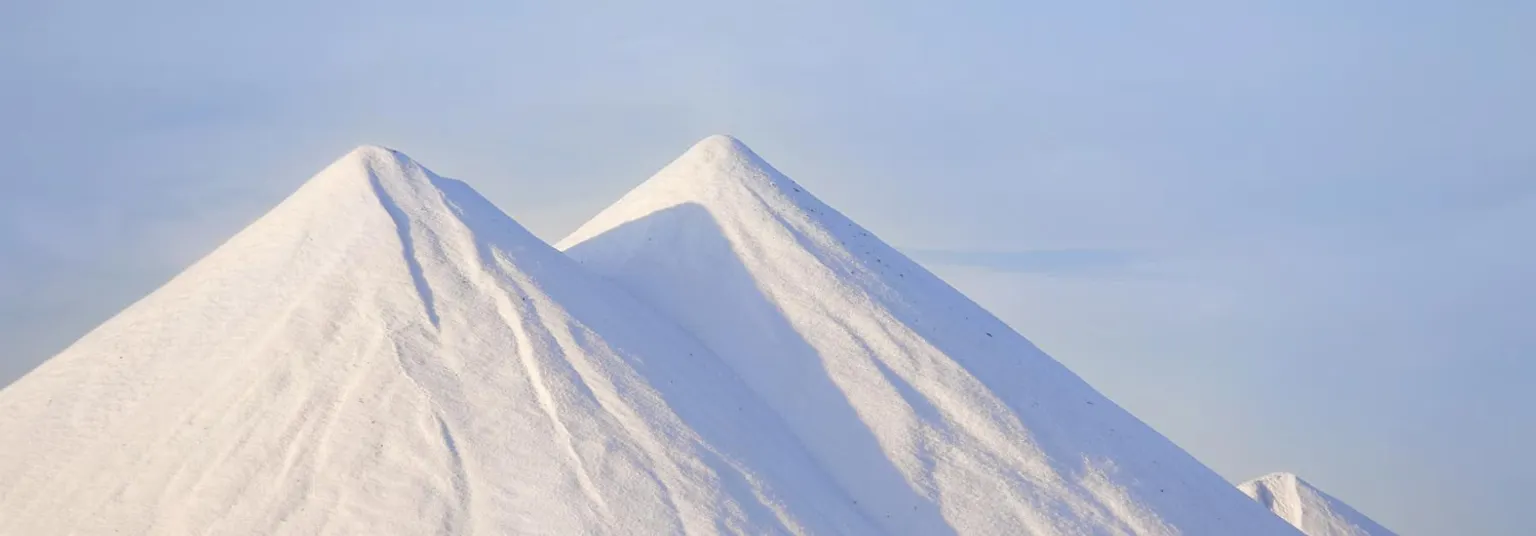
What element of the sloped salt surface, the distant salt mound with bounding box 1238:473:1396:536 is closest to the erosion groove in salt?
the sloped salt surface

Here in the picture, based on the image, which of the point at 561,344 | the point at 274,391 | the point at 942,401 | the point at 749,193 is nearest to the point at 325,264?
the point at 274,391

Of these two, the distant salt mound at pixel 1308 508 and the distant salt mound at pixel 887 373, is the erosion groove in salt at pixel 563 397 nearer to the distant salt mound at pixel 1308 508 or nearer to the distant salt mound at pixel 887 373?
the distant salt mound at pixel 887 373

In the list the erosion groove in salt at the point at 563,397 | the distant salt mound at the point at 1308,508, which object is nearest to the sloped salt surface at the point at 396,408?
the erosion groove in salt at the point at 563,397

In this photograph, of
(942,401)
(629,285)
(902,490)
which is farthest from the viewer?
(629,285)

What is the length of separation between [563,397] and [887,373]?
604cm

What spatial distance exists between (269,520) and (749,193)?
11956mm

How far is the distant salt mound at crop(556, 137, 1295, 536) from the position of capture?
24.8 metres

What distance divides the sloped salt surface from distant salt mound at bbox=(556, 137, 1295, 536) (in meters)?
1.08

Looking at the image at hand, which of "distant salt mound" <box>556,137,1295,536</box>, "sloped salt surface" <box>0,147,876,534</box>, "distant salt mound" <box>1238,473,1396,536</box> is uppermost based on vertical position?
"distant salt mound" <box>1238,473,1396,536</box>

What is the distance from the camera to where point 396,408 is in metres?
22.6

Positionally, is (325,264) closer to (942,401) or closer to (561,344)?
(561,344)

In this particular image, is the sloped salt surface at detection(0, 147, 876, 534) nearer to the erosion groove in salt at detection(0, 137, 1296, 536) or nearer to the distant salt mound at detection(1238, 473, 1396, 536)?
the erosion groove in salt at detection(0, 137, 1296, 536)

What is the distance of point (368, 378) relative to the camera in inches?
909

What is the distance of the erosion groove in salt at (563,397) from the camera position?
21719mm
